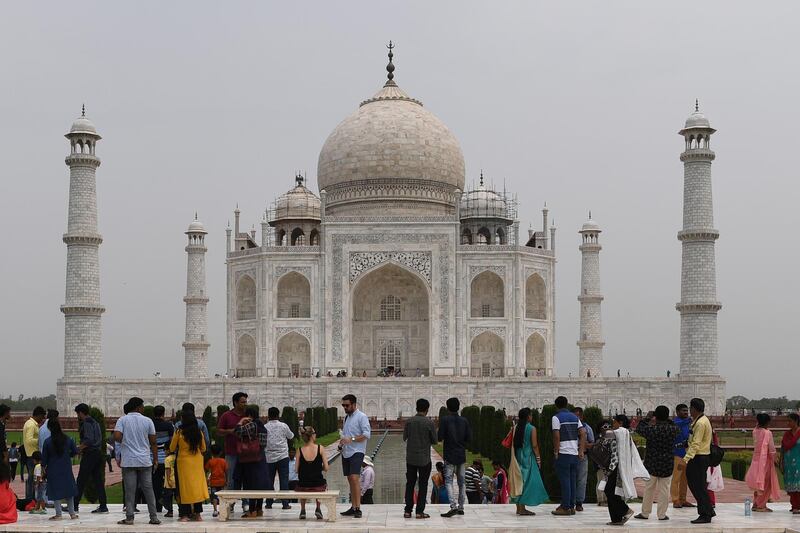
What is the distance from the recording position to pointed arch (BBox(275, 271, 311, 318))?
1268 inches

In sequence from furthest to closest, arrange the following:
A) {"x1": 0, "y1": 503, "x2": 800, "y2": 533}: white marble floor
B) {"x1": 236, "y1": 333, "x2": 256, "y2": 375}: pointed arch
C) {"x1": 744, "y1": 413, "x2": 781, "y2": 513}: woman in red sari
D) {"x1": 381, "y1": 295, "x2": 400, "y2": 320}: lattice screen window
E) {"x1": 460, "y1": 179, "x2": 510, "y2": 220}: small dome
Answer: {"x1": 460, "y1": 179, "x2": 510, "y2": 220}: small dome → {"x1": 381, "y1": 295, "x2": 400, "y2": 320}: lattice screen window → {"x1": 236, "y1": 333, "x2": 256, "y2": 375}: pointed arch → {"x1": 744, "y1": 413, "x2": 781, "y2": 513}: woman in red sari → {"x1": 0, "y1": 503, "x2": 800, "y2": 533}: white marble floor

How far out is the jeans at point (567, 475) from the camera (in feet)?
29.9

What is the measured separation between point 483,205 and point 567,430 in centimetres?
2562

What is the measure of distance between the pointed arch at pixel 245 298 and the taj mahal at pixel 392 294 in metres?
0.04

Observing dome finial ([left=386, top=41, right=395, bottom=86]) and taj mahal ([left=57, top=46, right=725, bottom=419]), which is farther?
dome finial ([left=386, top=41, right=395, bottom=86])

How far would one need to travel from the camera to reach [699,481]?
29.0 ft

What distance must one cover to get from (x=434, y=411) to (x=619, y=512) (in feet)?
61.8

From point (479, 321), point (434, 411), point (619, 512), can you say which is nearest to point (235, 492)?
point (619, 512)

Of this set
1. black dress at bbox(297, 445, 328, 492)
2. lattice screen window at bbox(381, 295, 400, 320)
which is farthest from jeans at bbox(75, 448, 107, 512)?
lattice screen window at bbox(381, 295, 400, 320)

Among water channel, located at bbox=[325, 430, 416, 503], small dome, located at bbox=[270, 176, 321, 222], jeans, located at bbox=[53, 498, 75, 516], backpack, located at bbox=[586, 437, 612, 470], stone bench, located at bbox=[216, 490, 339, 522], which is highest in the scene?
small dome, located at bbox=[270, 176, 321, 222]

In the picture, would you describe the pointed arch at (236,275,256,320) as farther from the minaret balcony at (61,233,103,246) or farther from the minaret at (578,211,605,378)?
the minaret at (578,211,605,378)

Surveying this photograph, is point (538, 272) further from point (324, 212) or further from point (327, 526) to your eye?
point (327, 526)

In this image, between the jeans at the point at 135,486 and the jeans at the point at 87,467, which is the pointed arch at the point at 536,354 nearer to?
the jeans at the point at 87,467

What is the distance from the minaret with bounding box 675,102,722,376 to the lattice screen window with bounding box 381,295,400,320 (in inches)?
348
